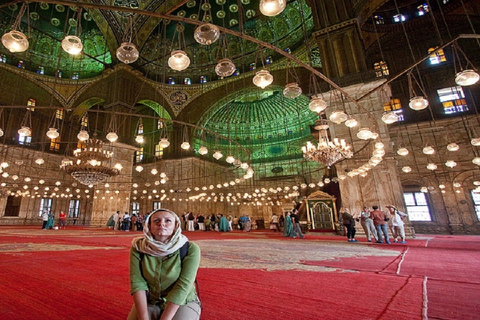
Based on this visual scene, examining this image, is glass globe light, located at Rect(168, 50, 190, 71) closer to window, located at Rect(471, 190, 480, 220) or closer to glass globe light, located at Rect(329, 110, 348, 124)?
glass globe light, located at Rect(329, 110, 348, 124)

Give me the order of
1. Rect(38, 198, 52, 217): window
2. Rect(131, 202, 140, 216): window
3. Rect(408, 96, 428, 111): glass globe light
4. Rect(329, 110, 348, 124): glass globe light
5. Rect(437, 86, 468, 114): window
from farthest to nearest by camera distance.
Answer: Rect(131, 202, 140, 216): window < Rect(38, 198, 52, 217): window < Rect(437, 86, 468, 114): window < Rect(329, 110, 348, 124): glass globe light < Rect(408, 96, 428, 111): glass globe light

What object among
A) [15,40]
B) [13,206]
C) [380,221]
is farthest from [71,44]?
[13,206]

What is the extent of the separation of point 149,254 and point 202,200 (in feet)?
53.8

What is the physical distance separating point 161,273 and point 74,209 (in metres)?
20.2

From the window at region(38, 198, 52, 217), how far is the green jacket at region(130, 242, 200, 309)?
63.6 feet

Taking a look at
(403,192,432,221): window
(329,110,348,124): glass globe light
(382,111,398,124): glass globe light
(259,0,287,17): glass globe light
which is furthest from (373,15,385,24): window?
(259,0,287,17): glass globe light

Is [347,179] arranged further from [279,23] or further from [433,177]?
[279,23]

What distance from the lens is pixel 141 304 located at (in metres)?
1.15

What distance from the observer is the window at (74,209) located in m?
17.3

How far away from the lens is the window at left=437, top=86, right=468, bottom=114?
12.7 metres

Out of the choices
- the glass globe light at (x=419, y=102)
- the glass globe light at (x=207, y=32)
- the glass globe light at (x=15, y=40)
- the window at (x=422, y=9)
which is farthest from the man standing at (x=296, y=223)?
the window at (x=422, y=9)

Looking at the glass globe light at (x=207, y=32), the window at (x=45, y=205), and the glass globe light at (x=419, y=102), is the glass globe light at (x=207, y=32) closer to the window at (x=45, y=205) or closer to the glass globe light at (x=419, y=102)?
the glass globe light at (x=419, y=102)

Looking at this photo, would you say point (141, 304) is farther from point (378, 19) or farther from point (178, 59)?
point (378, 19)

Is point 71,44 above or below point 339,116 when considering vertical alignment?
above
